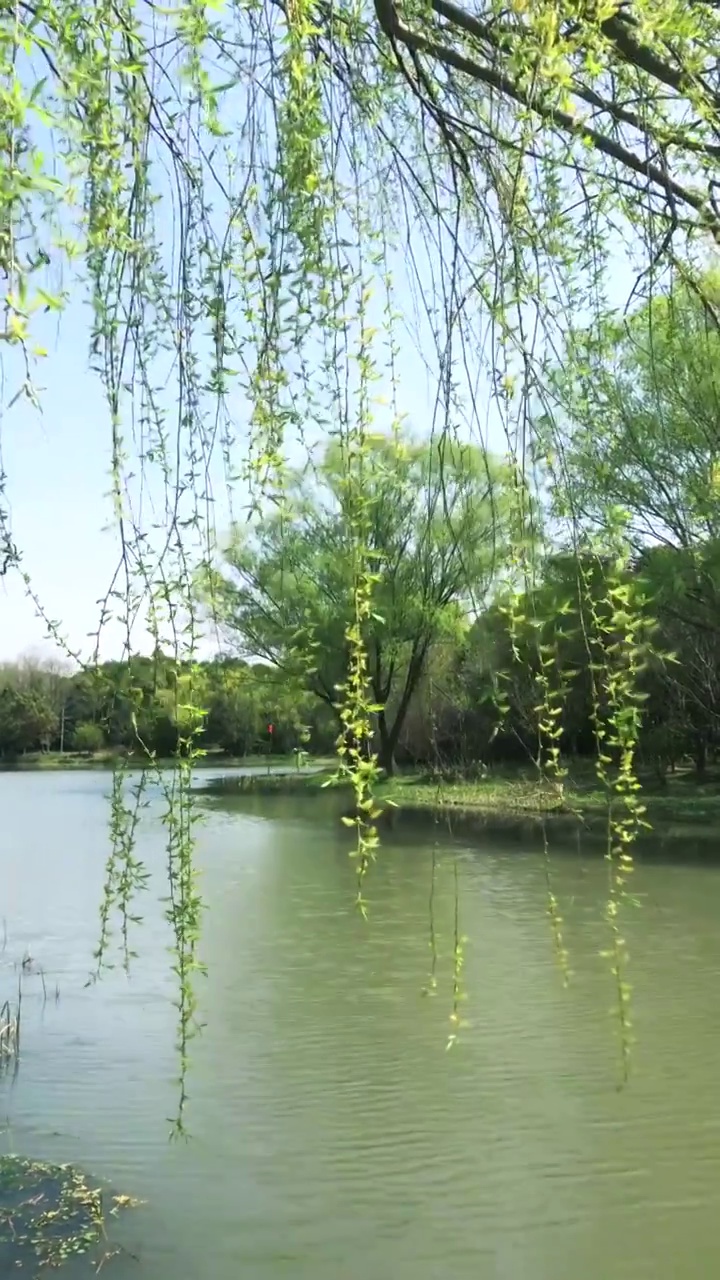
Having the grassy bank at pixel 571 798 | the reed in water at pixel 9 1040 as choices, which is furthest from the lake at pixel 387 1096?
the grassy bank at pixel 571 798

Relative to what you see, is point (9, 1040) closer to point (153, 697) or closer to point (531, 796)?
point (153, 697)

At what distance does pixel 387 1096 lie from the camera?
383 cm

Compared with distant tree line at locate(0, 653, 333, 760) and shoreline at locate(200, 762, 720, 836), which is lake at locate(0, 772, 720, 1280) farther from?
shoreline at locate(200, 762, 720, 836)

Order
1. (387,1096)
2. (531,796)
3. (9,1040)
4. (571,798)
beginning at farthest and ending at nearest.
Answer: (531,796) → (571,798) → (9,1040) → (387,1096)

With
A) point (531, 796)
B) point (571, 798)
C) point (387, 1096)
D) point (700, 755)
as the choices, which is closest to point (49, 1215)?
point (387, 1096)

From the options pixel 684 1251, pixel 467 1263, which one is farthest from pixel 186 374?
pixel 684 1251

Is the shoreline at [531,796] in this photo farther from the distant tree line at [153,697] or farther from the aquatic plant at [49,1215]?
the distant tree line at [153,697]

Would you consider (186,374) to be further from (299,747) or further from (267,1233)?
(267,1233)

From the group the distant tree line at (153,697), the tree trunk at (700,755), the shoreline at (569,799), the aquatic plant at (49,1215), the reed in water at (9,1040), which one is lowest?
the aquatic plant at (49,1215)

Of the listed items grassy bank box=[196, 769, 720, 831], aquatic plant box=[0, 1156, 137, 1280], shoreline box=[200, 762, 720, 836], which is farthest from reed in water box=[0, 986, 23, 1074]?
shoreline box=[200, 762, 720, 836]

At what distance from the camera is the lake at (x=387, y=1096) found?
2846 millimetres

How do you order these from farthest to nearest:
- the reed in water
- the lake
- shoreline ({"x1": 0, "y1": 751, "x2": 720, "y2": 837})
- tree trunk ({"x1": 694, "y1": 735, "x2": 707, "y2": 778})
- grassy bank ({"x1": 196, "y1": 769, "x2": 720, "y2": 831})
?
tree trunk ({"x1": 694, "y1": 735, "x2": 707, "y2": 778}) < grassy bank ({"x1": 196, "y1": 769, "x2": 720, "y2": 831}) < shoreline ({"x1": 0, "y1": 751, "x2": 720, "y2": 837}) < the reed in water < the lake

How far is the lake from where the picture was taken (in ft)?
9.34

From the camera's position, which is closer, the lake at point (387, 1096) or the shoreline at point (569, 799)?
the lake at point (387, 1096)
